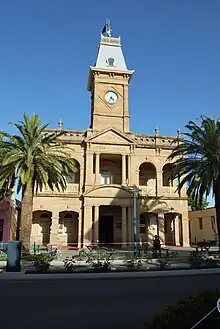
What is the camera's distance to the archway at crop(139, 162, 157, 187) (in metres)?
38.2

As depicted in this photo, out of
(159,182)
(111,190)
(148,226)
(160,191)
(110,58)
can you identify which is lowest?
(148,226)

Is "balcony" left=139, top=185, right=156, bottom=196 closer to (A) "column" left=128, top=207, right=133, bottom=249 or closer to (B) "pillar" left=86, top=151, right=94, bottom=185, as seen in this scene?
(A) "column" left=128, top=207, right=133, bottom=249

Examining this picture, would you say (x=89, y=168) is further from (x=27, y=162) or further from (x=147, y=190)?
(x=27, y=162)

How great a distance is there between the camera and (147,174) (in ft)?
128

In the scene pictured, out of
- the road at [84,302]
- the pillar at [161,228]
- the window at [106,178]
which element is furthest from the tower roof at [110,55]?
the road at [84,302]

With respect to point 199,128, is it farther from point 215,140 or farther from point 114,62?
point 114,62

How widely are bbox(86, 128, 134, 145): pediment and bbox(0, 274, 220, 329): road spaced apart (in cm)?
2385

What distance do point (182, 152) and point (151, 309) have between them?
751 inches

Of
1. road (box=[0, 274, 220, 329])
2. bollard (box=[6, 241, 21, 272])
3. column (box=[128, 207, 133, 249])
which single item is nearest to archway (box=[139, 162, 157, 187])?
column (box=[128, 207, 133, 249])

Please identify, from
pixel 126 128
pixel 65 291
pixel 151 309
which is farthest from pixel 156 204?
pixel 151 309

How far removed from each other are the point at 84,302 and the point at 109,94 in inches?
1316

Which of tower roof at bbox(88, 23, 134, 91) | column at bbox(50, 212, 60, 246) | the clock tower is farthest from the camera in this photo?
tower roof at bbox(88, 23, 134, 91)

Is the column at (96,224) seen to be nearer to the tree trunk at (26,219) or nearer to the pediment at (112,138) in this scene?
the pediment at (112,138)

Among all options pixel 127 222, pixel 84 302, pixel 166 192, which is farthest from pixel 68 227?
pixel 84 302
